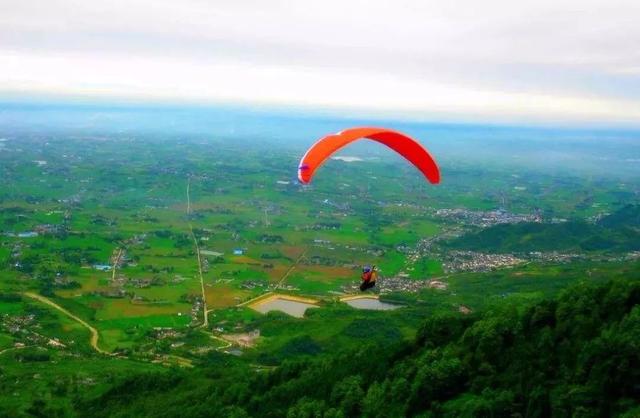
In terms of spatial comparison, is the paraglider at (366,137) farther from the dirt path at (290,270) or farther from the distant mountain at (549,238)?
the distant mountain at (549,238)

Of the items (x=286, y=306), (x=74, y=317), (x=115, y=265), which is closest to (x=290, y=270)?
(x=286, y=306)

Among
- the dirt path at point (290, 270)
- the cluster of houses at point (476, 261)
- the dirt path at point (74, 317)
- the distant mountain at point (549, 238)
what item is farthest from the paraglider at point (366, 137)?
the distant mountain at point (549, 238)

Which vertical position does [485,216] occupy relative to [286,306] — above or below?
above

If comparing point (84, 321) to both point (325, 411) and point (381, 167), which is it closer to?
point (325, 411)

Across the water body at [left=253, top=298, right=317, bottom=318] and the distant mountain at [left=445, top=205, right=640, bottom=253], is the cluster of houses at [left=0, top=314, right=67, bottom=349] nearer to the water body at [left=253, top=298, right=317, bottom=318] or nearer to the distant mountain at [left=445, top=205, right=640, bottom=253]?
the water body at [left=253, top=298, right=317, bottom=318]

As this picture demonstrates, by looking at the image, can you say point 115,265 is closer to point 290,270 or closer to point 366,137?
point 290,270

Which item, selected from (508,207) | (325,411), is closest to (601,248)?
(508,207)
